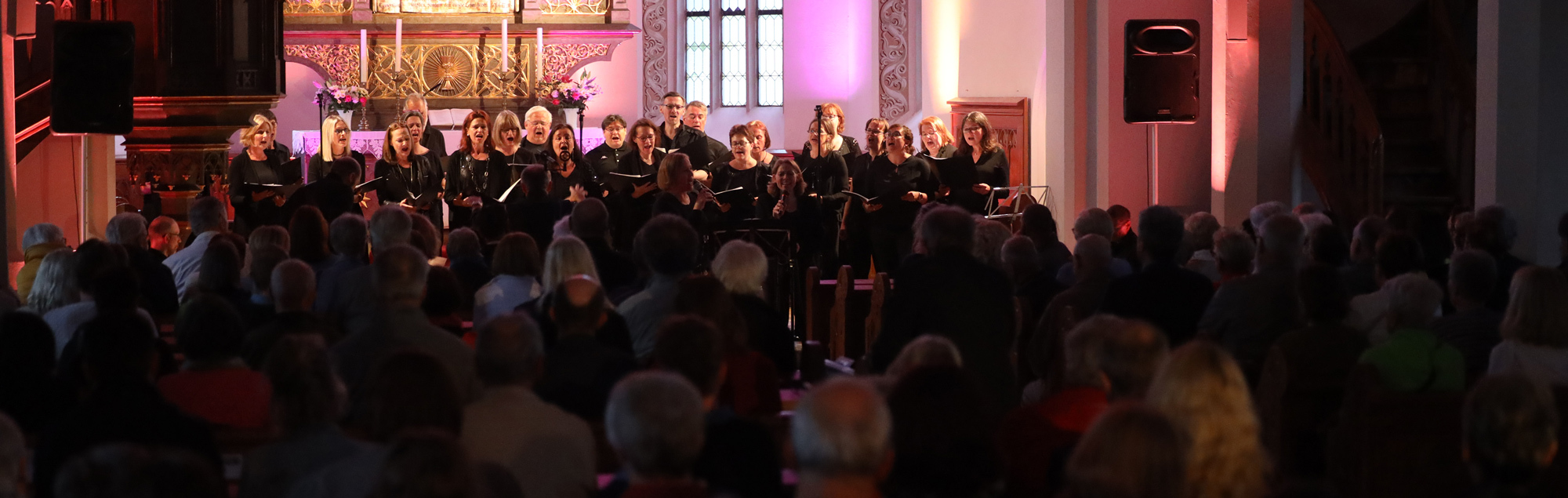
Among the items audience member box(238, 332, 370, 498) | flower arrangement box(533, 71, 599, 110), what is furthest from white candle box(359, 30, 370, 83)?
audience member box(238, 332, 370, 498)

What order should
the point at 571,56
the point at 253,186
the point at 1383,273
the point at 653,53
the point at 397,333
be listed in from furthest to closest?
1. the point at 653,53
2. the point at 571,56
3. the point at 253,186
4. the point at 1383,273
5. the point at 397,333

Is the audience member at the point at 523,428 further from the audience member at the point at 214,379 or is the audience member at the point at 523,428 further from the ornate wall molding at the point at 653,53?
the ornate wall molding at the point at 653,53

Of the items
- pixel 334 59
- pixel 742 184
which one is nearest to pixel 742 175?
pixel 742 184

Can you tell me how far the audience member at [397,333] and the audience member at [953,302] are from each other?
52.1 inches

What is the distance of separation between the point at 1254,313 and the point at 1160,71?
512cm

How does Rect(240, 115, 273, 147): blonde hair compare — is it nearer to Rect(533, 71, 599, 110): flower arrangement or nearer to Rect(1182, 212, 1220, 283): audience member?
Rect(533, 71, 599, 110): flower arrangement

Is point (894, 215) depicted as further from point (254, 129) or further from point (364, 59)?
point (364, 59)

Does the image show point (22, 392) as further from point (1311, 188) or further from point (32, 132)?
point (1311, 188)

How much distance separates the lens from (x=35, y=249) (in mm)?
6668

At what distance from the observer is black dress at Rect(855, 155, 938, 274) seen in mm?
10797

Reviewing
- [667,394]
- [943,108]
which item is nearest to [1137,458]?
[667,394]

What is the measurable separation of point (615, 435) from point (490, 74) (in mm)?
15914

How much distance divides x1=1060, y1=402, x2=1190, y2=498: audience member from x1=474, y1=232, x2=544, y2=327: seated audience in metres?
3.63

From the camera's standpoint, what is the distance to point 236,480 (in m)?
3.75
